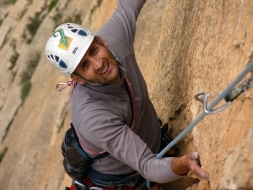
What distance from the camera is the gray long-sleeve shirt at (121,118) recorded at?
221 centimetres

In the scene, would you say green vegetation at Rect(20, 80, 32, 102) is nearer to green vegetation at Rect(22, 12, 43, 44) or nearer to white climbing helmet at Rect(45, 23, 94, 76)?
green vegetation at Rect(22, 12, 43, 44)

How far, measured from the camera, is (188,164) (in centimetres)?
201

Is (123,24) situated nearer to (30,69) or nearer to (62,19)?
(62,19)

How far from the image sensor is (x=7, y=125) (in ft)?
39.3

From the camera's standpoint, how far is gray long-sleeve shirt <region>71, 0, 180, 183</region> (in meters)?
2.21

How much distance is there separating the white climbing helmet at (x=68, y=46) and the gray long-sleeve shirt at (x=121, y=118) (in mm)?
191

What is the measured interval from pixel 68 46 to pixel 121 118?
63 cm

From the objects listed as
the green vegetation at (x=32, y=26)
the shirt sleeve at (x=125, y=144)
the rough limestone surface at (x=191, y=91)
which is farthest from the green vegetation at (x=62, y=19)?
the shirt sleeve at (x=125, y=144)

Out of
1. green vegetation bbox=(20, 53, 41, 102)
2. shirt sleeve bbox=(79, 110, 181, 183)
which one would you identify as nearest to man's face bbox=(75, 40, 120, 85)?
shirt sleeve bbox=(79, 110, 181, 183)

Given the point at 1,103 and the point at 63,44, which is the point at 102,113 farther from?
the point at 1,103

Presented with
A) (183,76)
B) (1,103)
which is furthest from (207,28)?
(1,103)

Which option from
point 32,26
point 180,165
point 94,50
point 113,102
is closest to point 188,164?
point 180,165

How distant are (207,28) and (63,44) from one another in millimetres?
1024

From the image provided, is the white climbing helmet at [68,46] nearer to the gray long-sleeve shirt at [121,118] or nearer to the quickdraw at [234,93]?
the gray long-sleeve shirt at [121,118]
